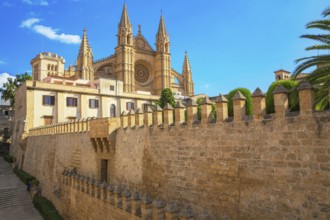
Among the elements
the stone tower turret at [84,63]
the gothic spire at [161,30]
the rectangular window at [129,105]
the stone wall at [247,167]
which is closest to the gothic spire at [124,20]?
the gothic spire at [161,30]

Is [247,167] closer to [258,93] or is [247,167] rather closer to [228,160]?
[228,160]

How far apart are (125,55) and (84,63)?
6.84m

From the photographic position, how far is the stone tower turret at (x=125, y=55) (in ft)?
148

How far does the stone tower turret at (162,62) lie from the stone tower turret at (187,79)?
6.33 metres

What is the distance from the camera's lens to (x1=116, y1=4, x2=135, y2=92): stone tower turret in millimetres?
44969

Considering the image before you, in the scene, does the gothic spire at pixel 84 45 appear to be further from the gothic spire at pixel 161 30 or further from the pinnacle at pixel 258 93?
the pinnacle at pixel 258 93

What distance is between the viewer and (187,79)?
55844 millimetres

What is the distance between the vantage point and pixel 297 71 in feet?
27.6

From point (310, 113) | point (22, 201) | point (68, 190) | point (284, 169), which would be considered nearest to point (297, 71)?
point (310, 113)

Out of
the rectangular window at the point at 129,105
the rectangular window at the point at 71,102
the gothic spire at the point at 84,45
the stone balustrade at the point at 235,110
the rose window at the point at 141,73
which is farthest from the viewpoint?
the rose window at the point at 141,73

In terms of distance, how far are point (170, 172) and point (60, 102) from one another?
23.0 m

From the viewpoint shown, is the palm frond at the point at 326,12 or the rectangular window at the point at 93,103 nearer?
the palm frond at the point at 326,12

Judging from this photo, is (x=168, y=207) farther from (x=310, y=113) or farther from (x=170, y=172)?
(x=310, y=113)

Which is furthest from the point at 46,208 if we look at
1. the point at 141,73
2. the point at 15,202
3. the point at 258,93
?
the point at 141,73
